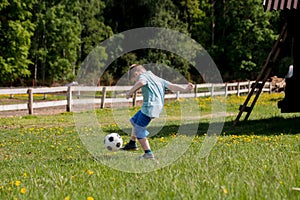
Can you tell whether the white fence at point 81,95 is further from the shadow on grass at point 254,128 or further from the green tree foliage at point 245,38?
the green tree foliage at point 245,38

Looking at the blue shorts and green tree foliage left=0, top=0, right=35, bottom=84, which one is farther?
green tree foliage left=0, top=0, right=35, bottom=84

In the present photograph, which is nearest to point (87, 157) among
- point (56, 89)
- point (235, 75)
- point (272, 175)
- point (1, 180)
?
point (1, 180)

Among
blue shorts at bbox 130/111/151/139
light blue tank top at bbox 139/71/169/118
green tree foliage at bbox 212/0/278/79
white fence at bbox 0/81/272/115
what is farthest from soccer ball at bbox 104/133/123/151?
green tree foliage at bbox 212/0/278/79

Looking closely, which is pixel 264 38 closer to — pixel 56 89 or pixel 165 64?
pixel 165 64

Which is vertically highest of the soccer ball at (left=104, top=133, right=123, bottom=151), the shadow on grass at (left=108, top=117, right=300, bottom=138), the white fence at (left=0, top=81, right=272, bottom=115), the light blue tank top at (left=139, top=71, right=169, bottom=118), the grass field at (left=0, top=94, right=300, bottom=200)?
the light blue tank top at (left=139, top=71, right=169, bottom=118)

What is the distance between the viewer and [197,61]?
64312mm

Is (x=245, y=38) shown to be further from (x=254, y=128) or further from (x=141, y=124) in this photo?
(x=141, y=124)

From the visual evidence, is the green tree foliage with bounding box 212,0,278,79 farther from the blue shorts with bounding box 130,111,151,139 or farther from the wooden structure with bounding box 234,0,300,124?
the blue shorts with bounding box 130,111,151,139

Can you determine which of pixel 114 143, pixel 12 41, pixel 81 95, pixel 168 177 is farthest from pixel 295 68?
pixel 12 41

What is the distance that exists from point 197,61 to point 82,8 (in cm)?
1674

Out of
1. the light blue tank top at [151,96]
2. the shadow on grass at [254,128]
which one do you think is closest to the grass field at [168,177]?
the light blue tank top at [151,96]

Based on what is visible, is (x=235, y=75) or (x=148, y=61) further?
(x=235, y=75)

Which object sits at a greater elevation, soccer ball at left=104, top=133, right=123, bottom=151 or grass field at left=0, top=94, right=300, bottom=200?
grass field at left=0, top=94, right=300, bottom=200

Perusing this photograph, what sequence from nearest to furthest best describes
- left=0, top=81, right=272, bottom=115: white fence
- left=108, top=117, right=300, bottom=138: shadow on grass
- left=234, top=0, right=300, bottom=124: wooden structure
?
left=108, top=117, right=300, bottom=138: shadow on grass < left=234, top=0, right=300, bottom=124: wooden structure < left=0, top=81, right=272, bottom=115: white fence
